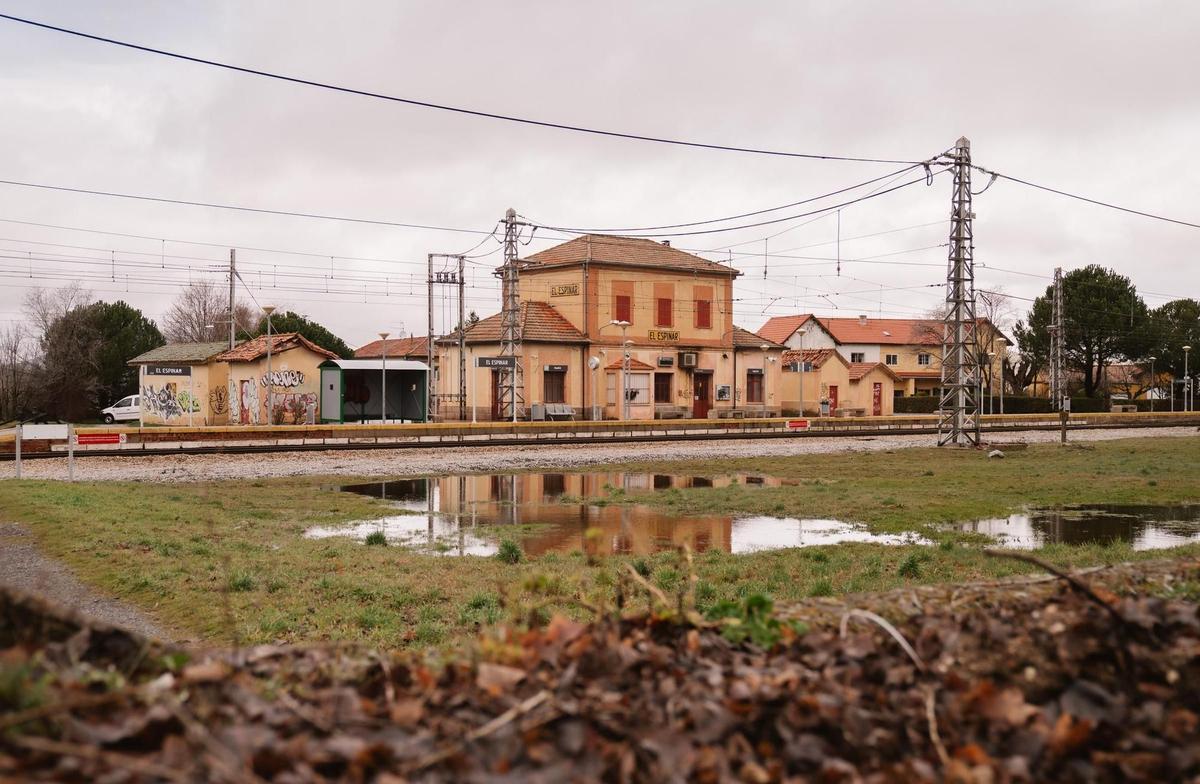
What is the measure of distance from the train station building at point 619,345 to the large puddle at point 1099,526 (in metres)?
32.0

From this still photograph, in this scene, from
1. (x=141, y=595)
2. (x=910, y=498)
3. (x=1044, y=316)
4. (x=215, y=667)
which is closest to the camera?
(x=215, y=667)

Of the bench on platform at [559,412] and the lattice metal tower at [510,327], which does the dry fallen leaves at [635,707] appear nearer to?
the lattice metal tower at [510,327]

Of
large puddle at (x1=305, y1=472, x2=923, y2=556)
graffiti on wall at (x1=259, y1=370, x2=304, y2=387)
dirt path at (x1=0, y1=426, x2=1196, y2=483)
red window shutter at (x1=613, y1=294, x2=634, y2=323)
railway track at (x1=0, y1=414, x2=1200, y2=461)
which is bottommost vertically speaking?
large puddle at (x1=305, y1=472, x2=923, y2=556)

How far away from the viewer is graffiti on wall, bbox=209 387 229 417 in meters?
45.8

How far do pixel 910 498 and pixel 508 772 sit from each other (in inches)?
654

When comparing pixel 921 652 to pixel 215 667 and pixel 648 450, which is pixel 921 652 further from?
pixel 648 450

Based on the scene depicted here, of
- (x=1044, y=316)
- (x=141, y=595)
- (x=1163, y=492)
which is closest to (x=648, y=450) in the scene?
(x=1163, y=492)

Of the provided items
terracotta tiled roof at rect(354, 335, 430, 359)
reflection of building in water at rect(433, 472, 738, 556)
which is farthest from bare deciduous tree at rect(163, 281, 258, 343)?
reflection of building in water at rect(433, 472, 738, 556)

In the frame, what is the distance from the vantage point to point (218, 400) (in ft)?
151

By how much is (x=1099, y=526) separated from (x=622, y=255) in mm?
40678

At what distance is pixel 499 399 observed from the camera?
4838 centimetres

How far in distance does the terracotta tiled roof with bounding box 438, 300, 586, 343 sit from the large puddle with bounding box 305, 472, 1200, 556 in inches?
1155

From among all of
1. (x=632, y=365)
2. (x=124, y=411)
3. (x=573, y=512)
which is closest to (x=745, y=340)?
(x=632, y=365)

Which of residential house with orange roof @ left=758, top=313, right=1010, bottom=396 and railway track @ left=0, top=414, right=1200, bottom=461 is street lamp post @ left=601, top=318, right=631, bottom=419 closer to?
railway track @ left=0, top=414, right=1200, bottom=461
